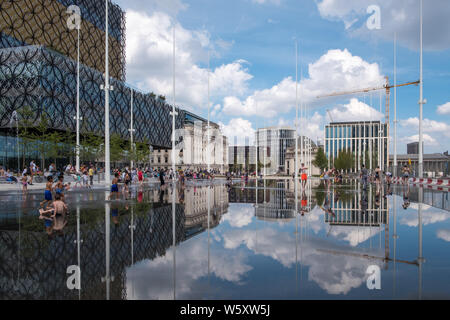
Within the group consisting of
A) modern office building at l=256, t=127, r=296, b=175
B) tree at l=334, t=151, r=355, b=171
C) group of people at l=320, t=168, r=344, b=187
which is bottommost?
group of people at l=320, t=168, r=344, b=187

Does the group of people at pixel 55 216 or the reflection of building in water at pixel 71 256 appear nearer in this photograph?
the reflection of building in water at pixel 71 256

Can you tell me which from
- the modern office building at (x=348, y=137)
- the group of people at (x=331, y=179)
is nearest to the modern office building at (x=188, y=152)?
the group of people at (x=331, y=179)

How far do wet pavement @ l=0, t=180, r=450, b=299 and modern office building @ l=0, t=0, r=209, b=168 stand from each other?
31.5 meters

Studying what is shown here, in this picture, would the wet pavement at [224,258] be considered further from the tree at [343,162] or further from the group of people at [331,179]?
the tree at [343,162]

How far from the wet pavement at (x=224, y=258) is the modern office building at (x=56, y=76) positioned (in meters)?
31.5

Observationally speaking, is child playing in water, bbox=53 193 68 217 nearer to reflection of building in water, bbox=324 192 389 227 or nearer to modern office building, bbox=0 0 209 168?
reflection of building in water, bbox=324 192 389 227

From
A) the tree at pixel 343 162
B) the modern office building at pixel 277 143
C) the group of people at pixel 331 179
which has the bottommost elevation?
the group of people at pixel 331 179

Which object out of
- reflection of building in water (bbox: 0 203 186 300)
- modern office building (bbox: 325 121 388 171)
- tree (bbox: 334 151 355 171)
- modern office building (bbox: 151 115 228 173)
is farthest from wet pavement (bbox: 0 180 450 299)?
modern office building (bbox: 325 121 388 171)

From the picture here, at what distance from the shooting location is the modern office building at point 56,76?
49.9 metres

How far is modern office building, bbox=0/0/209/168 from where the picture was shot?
A: 49.9 metres

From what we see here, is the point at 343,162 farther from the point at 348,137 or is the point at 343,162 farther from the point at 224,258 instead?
the point at 224,258

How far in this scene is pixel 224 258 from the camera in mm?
6578

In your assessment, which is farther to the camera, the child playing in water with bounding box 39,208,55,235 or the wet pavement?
the child playing in water with bounding box 39,208,55,235
